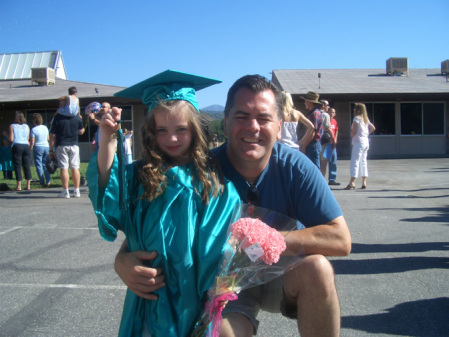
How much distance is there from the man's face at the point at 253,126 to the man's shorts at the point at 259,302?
676 mm

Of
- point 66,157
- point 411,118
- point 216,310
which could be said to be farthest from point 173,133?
point 411,118

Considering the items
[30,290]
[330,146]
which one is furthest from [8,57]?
[30,290]

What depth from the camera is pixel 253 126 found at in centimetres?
220

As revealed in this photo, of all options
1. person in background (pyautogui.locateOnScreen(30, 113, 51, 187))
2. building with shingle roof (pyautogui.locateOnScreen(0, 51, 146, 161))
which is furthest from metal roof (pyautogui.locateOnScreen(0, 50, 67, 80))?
person in background (pyautogui.locateOnScreen(30, 113, 51, 187))

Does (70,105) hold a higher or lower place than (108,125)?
higher

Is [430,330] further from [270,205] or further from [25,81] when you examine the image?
[25,81]

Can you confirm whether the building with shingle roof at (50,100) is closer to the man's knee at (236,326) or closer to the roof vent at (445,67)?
the man's knee at (236,326)

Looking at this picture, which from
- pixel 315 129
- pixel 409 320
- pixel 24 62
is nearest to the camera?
pixel 409 320

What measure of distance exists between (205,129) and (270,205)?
557 millimetres

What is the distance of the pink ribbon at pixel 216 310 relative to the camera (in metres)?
1.77

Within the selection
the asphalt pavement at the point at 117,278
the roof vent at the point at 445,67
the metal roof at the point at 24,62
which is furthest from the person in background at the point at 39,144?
the metal roof at the point at 24,62

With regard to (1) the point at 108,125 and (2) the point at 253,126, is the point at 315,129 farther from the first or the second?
(1) the point at 108,125

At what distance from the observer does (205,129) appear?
226 cm

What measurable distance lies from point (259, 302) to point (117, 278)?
6.35 feet
